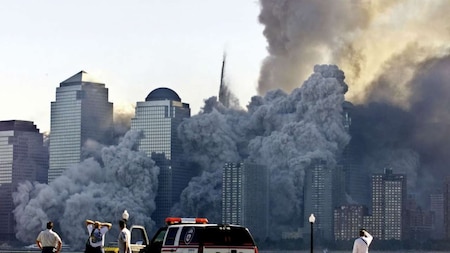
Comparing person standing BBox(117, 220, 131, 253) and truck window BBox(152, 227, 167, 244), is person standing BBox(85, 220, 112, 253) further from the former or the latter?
truck window BBox(152, 227, 167, 244)

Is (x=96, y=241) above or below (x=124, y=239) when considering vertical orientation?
below

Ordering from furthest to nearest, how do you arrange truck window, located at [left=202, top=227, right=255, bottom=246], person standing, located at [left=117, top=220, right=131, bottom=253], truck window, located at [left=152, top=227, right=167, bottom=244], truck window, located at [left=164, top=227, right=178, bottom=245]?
1. truck window, located at [left=152, top=227, right=167, bottom=244]
2. truck window, located at [left=164, top=227, right=178, bottom=245]
3. person standing, located at [left=117, top=220, right=131, bottom=253]
4. truck window, located at [left=202, top=227, right=255, bottom=246]

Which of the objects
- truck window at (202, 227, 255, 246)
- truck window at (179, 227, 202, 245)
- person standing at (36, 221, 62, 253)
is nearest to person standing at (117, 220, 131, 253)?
truck window at (179, 227, 202, 245)

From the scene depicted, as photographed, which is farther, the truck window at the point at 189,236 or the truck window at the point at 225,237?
the truck window at the point at 189,236

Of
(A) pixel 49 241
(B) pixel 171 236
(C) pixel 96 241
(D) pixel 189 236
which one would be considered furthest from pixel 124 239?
(A) pixel 49 241

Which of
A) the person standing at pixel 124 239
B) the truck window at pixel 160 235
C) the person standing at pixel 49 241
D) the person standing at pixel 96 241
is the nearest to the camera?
the person standing at pixel 124 239

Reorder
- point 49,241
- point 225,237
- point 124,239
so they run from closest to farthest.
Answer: point 225,237
point 124,239
point 49,241

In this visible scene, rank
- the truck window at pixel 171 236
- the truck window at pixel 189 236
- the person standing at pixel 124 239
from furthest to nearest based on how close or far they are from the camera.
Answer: the truck window at pixel 171 236, the person standing at pixel 124 239, the truck window at pixel 189 236

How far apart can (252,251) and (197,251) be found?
2.26 meters

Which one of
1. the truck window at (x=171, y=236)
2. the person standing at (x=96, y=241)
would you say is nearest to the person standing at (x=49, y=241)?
the person standing at (x=96, y=241)

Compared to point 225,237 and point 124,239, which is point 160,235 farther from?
point 225,237

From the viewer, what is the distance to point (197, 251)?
5344 cm

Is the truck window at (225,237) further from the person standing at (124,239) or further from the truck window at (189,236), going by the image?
the person standing at (124,239)

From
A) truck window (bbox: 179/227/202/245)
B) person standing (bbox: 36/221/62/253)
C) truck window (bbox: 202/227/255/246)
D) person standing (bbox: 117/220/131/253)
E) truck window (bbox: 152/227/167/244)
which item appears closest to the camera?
truck window (bbox: 202/227/255/246)
